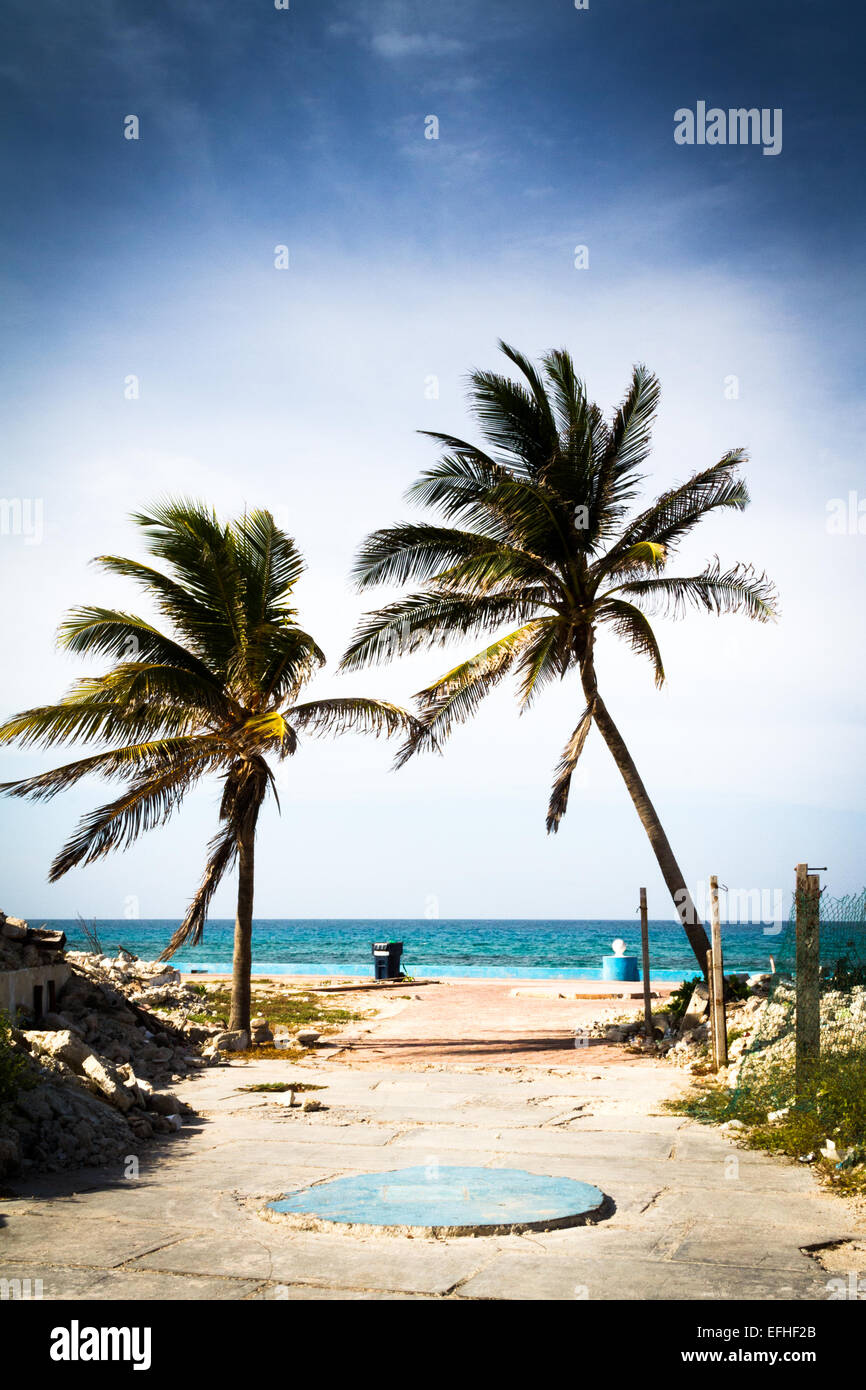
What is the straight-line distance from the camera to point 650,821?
15836 mm

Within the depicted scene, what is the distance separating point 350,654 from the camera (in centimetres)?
1645

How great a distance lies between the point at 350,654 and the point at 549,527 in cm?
355

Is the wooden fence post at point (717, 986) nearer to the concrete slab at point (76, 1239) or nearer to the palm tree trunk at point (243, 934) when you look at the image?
the palm tree trunk at point (243, 934)

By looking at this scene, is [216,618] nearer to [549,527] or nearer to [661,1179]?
[549,527]

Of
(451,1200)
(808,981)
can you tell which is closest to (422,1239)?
(451,1200)

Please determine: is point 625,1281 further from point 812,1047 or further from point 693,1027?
point 693,1027

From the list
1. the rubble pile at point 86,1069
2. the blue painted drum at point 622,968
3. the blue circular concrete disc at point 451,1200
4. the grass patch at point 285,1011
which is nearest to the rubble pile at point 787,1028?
the blue circular concrete disc at point 451,1200

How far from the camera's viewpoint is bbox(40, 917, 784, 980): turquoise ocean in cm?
5378

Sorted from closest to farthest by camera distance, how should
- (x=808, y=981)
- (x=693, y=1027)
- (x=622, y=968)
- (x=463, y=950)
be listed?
(x=808, y=981) → (x=693, y=1027) → (x=622, y=968) → (x=463, y=950)

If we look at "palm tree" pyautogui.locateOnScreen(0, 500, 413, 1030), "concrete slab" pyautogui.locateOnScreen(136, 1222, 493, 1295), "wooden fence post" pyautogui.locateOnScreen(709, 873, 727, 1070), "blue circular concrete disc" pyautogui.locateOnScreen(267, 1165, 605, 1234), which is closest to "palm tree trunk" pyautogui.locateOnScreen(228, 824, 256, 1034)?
"palm tree" pyautogui.locateOnScreen(0, 500, 413, 1030)

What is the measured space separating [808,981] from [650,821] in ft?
20.7

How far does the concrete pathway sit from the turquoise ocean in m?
32.9

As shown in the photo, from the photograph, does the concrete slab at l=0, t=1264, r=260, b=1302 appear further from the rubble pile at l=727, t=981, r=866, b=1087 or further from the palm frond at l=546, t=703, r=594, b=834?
the palm frond at l=546, t=703, r=594, b=834
